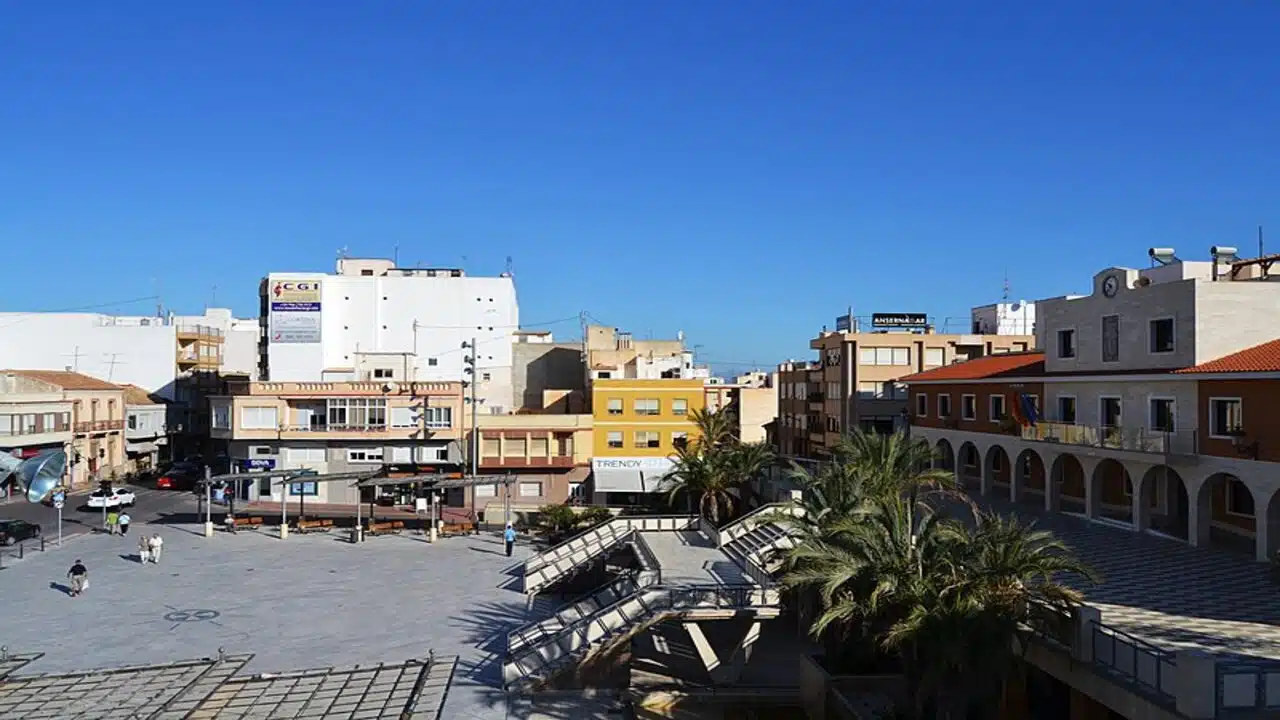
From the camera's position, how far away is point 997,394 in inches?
1720

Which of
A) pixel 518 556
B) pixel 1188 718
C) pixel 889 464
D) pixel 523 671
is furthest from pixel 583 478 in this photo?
pixel 1188 718

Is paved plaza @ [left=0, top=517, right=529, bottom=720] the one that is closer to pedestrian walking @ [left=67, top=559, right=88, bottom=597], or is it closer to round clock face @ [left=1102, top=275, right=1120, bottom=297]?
pedestrian walking @ [left=67, top=559, right=88, bottom=597]

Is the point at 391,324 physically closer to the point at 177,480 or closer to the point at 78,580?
the point at 177,480

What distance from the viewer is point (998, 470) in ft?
158

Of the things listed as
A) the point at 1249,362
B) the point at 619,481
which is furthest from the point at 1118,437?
the point at 619,481

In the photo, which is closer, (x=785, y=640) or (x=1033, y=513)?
A: (x=785, y=640)

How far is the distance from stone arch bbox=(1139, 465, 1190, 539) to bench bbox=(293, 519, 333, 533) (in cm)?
3571

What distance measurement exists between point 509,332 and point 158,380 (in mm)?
30222

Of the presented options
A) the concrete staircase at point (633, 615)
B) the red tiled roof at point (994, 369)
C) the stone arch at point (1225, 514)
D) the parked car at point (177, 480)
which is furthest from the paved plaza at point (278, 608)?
the parked car at point (177, 480)

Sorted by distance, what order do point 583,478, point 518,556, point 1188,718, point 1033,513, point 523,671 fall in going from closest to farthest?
point 1188,718 → point 523,671 → point 1033,513 → point 518,556 → point 583,478

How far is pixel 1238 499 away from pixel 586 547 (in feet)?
72.0

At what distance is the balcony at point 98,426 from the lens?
67375 mm

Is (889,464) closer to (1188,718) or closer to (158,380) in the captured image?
(1188,718)

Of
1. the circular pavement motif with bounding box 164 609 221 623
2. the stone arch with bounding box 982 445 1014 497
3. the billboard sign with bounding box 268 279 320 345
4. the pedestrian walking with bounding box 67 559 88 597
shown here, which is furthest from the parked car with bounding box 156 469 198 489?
the stone arch with bounding box 982 445 1014 497
